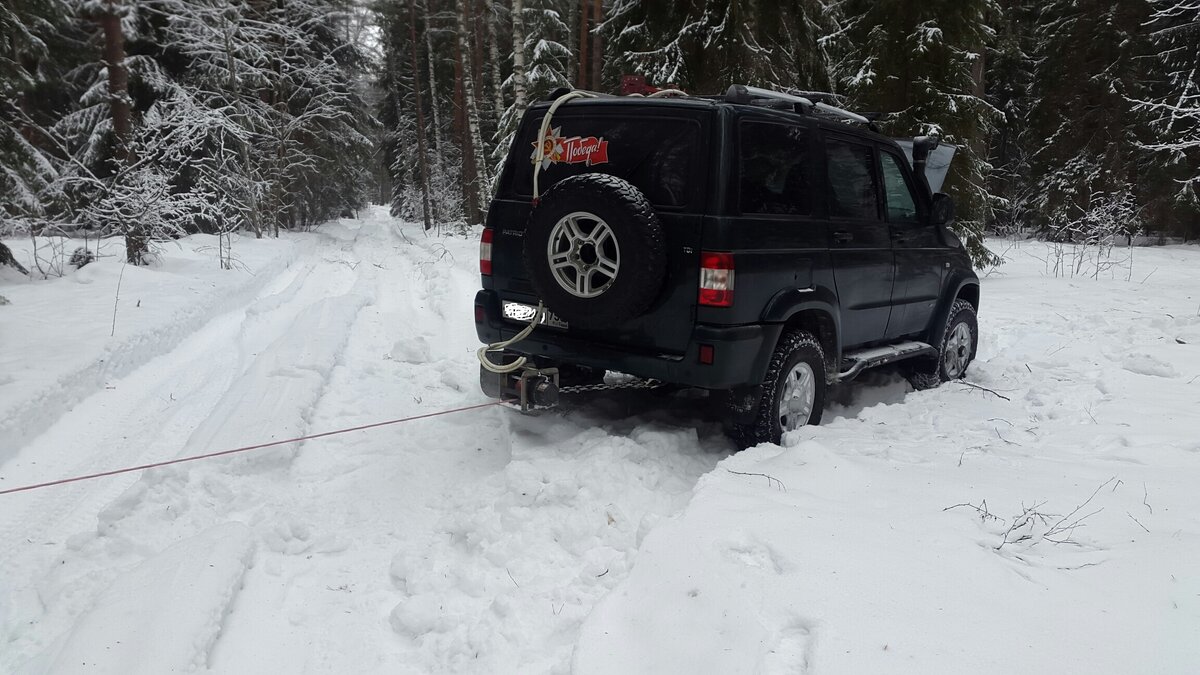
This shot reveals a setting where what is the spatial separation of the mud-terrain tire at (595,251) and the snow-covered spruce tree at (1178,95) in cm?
1978

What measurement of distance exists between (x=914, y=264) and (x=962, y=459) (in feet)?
6.80

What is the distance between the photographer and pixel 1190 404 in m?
5.05

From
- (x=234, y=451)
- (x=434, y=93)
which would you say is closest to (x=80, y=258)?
(x=234, y=451)

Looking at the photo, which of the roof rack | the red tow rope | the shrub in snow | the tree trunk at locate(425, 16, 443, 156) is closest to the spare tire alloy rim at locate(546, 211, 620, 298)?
the roof rack

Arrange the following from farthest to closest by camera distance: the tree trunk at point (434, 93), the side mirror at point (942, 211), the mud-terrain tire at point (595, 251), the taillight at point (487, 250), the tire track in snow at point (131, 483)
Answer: the tree trunk at point (434, 93) → the side mirror at point (942, 211) → the taillight at point (487, 250) → the mud-terrain tire at point (595, 251) → the tire track in snow at point (131, 483)

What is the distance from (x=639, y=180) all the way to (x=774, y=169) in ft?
2.73

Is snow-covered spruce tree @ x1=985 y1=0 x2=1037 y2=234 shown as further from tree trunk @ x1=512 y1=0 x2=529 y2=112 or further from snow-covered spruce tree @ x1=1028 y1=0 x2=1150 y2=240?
tree trunk @ x1=512 y1=0 x2=529 y2=112

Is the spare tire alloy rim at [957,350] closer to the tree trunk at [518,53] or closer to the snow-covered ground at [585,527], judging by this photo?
the snow-covered ground at [585,527]

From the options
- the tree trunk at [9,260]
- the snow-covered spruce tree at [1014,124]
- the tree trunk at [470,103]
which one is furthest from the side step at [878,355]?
the snow-covered spruce tree at [1014,124]

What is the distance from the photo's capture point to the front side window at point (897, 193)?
5.36 meters

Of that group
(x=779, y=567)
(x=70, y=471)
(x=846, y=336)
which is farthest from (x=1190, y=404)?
(x=70, y=471)

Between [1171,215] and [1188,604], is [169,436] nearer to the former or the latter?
[1188,604]

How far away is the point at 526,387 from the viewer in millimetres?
4391

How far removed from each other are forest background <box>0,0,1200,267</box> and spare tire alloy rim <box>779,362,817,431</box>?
8.50m
